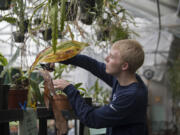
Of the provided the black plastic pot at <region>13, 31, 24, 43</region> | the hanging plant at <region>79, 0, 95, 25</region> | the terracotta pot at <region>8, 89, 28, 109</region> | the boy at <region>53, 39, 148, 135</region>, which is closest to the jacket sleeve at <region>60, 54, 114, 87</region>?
the boy at <region>53, 39, 148, 135</region>

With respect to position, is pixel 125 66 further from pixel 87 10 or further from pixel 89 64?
pixel 87 10

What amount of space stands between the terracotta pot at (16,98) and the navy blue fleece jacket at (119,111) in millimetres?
357

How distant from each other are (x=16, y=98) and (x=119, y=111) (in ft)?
1.98

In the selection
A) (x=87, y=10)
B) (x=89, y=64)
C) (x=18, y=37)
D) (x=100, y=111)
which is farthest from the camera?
(x=18, y=37)

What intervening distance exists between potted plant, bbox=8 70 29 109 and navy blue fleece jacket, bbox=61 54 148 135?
0.36 m

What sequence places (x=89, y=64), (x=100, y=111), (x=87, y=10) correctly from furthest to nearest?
(x=87, y=10) → (x=89, y=64) → (x=100, y=111)

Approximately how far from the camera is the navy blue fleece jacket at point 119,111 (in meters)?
1.29

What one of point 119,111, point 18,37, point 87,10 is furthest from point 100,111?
point 18,37

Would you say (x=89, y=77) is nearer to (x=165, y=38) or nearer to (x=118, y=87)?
(x=118, y=87)

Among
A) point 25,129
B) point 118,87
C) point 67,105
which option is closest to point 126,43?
point 118,87

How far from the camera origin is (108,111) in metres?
1.29

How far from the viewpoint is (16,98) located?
156 cm

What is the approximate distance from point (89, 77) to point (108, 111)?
120 cm

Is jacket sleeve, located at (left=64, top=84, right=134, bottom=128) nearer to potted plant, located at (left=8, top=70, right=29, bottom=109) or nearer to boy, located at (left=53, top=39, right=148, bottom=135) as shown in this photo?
boy, located at (left=53, top=39, right=148, bottom=135)
